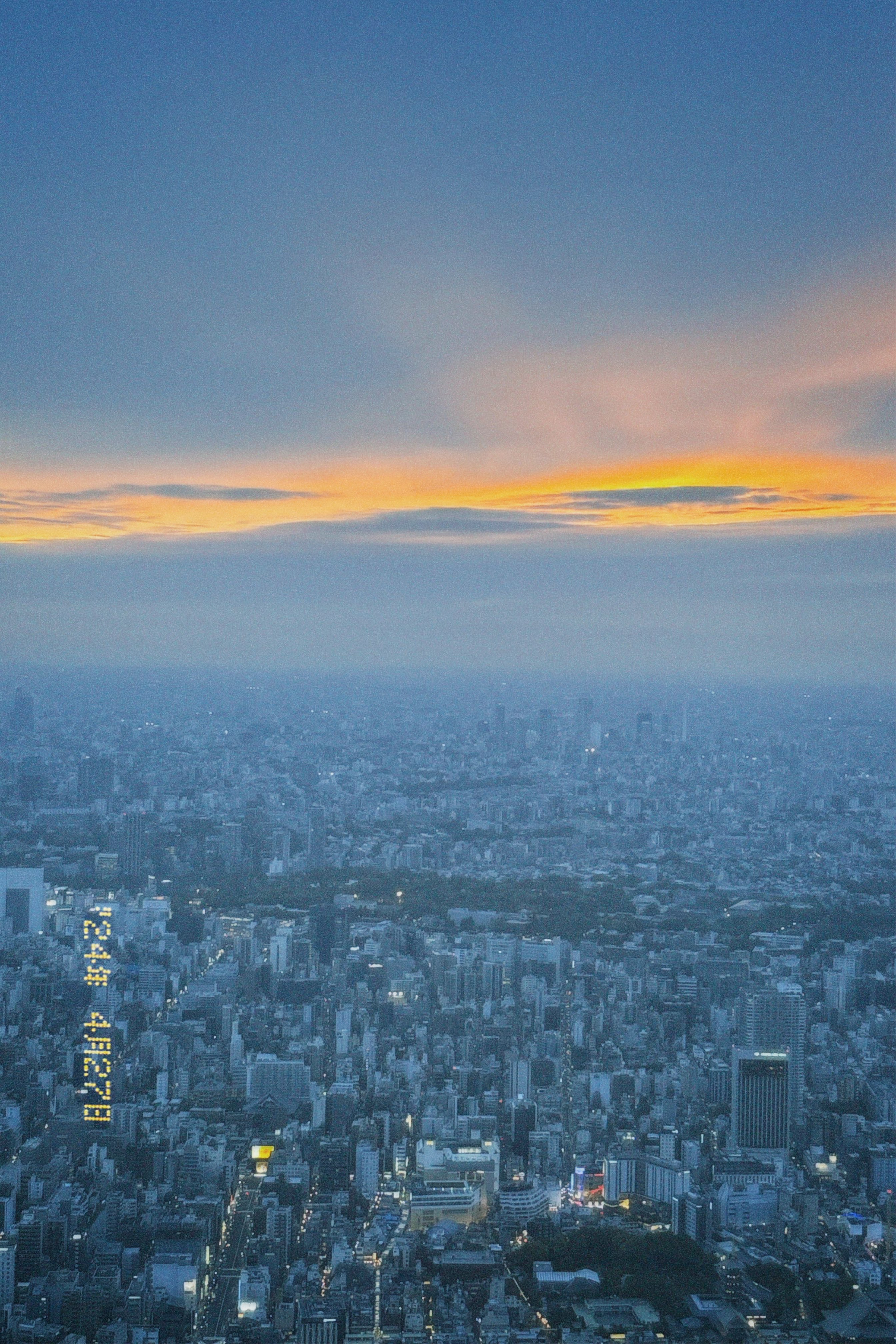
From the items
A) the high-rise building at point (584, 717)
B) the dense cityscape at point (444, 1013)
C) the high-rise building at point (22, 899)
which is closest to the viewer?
the dense cityscape at point (444, 1013)

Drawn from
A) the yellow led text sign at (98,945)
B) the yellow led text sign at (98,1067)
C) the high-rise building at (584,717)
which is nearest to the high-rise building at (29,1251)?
the yellow led text sign at (98,1067)

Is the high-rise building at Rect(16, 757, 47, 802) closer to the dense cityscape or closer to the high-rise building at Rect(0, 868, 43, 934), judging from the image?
the dense cityscape

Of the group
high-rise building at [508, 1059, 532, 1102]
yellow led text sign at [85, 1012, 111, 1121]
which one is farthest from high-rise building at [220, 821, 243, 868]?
high-rise building at [508, 1059, 532, 1102]

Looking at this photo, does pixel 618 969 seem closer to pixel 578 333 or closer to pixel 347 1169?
pixel 347 1169

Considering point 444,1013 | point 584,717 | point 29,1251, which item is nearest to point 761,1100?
point 444,1013

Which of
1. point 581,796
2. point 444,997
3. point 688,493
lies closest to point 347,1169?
point 444,997

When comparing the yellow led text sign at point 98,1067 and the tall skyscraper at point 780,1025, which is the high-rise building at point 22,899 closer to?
the yellow led text sign at point 98,1067
